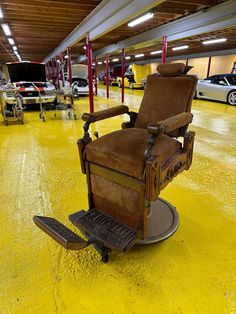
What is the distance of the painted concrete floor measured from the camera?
4.04 feet

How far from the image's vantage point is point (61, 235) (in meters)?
1.34

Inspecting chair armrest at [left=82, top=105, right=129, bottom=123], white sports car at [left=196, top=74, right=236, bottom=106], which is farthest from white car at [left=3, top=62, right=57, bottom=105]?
white sports car at [left=196, top=74, right=236, bottom=106]

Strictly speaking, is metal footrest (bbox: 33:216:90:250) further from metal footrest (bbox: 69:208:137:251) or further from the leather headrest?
the leather headrest

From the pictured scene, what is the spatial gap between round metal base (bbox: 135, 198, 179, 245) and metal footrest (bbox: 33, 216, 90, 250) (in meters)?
0.46

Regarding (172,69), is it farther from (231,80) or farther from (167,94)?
(231,80)

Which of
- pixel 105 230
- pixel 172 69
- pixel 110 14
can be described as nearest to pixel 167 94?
pixel 172 69

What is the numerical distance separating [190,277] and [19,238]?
1311 mm

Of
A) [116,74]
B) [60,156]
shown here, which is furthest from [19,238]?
[116,74]

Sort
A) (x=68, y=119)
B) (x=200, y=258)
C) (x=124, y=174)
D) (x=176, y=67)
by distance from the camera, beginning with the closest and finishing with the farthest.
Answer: (x=124, y=174), (x=200, y=258), (x=176, y=67), (x=68, y=119)

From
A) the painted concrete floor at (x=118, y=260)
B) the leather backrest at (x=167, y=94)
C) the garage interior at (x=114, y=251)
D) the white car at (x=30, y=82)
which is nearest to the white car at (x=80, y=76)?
the white car at (x=30, y=82)

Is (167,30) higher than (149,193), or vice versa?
(167,30)

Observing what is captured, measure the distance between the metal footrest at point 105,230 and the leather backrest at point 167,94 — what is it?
Answer: 0.87 metres

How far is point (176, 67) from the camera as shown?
1.79 metres

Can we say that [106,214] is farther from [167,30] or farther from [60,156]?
[167,30]
